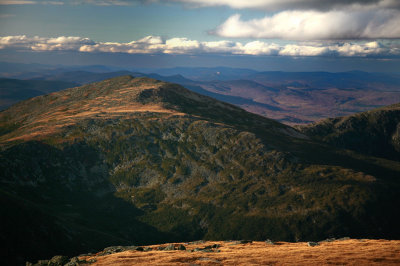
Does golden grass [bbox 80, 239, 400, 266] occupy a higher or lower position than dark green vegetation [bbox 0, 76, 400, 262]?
higher

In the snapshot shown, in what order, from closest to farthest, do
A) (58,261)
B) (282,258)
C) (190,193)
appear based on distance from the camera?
(282,258) < (58,261) < (190,193)

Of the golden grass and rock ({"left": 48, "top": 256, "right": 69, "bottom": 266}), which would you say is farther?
rock ({"left": 48, "top": 256, "right": 69, "bottom": 266})

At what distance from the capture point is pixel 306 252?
5350cm

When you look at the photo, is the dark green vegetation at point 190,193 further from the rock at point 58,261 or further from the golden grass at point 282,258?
the golden grass at point 282,258

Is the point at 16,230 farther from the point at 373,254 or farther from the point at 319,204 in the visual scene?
the point at 319,204

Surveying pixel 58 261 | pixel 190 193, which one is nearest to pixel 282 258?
pixel 58 261

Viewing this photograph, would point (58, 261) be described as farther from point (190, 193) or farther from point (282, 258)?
point (190, 193)

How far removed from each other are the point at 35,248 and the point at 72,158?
342 feet

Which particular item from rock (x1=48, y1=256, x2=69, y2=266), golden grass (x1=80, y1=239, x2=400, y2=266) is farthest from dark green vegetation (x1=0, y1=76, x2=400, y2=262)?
golden grass (x1=80, y1=239, x2=400, y2=266)

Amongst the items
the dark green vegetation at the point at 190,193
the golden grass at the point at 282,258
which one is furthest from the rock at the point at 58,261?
the dark green vegetation at the point at 190,193

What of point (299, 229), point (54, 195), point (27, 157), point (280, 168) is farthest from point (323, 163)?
point (27, 157)

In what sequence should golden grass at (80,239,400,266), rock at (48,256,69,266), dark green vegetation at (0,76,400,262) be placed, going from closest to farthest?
golden grass at (80,239,400,266) < rock at (48,256,69,266) < dark green vegetation at (0,76,400,262)

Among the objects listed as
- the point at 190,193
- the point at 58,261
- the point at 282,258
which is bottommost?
the point at 190,193

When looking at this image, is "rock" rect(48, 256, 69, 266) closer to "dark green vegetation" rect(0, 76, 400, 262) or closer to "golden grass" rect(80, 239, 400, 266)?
"golden grass" rect(80, 239, 400, 266)
